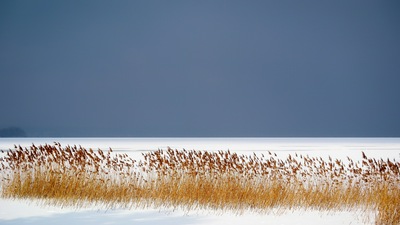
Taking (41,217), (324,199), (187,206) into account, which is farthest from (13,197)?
(324,199)

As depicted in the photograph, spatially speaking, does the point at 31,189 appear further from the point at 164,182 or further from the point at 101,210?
the point at 164,182

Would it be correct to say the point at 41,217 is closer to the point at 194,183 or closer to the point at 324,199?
the point at 194,183

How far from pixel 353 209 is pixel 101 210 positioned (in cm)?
727

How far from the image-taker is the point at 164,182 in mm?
14828

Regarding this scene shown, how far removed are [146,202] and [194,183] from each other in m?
1.56

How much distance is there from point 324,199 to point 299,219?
73.2 inches

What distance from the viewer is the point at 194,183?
47.8 feet

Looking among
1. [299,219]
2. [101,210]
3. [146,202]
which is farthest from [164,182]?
[299,219]

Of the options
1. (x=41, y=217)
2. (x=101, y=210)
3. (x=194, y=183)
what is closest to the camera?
(x=41, y=217)

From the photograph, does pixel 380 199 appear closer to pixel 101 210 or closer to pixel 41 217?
pixel 101 210

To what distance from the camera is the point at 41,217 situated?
1249 centimetres

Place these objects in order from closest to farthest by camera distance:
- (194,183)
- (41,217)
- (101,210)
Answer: (41,217) → (101,210) → (194,183)

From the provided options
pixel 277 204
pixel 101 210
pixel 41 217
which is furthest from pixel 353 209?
pixel 41 217

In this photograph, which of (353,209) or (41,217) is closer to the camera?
(41,217)
